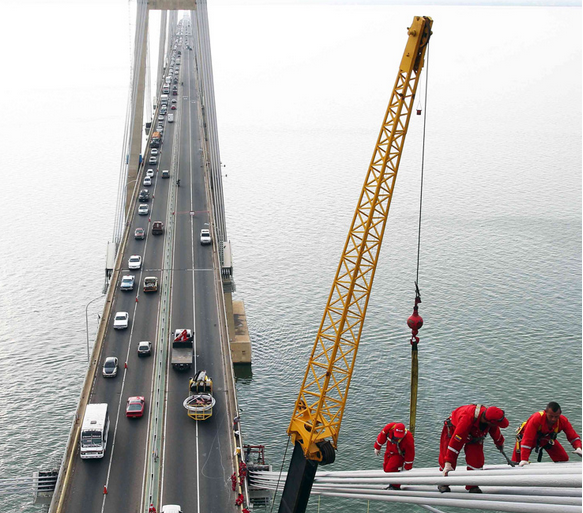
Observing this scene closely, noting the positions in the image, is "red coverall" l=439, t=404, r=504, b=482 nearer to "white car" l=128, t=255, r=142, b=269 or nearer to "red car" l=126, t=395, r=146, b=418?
"red car" l=126, t=395, r=146, b=418

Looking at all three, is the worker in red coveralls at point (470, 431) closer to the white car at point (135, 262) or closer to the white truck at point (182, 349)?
the white truck at point (182, 349)

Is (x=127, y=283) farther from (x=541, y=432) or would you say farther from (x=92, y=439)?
(x=541, y=432)

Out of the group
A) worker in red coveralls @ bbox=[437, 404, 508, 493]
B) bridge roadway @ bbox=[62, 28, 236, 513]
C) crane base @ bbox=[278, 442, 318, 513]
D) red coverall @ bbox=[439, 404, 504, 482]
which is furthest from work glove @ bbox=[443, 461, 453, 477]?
bridge roadway @ bbox=[62, 28, 236, 513]

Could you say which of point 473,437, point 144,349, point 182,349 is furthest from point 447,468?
point 144,349

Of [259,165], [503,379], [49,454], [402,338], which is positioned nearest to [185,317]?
[49,454]

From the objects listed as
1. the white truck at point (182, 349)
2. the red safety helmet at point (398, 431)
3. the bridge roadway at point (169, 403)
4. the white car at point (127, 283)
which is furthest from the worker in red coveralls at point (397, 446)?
the white car at point (127, 283)

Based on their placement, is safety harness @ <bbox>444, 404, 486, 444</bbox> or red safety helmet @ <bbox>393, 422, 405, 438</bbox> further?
red safety helmet @ <bbox>393, 422, 405, 438</bbox>

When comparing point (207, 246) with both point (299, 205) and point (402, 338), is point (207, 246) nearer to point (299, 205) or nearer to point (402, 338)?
point (402, 338)
